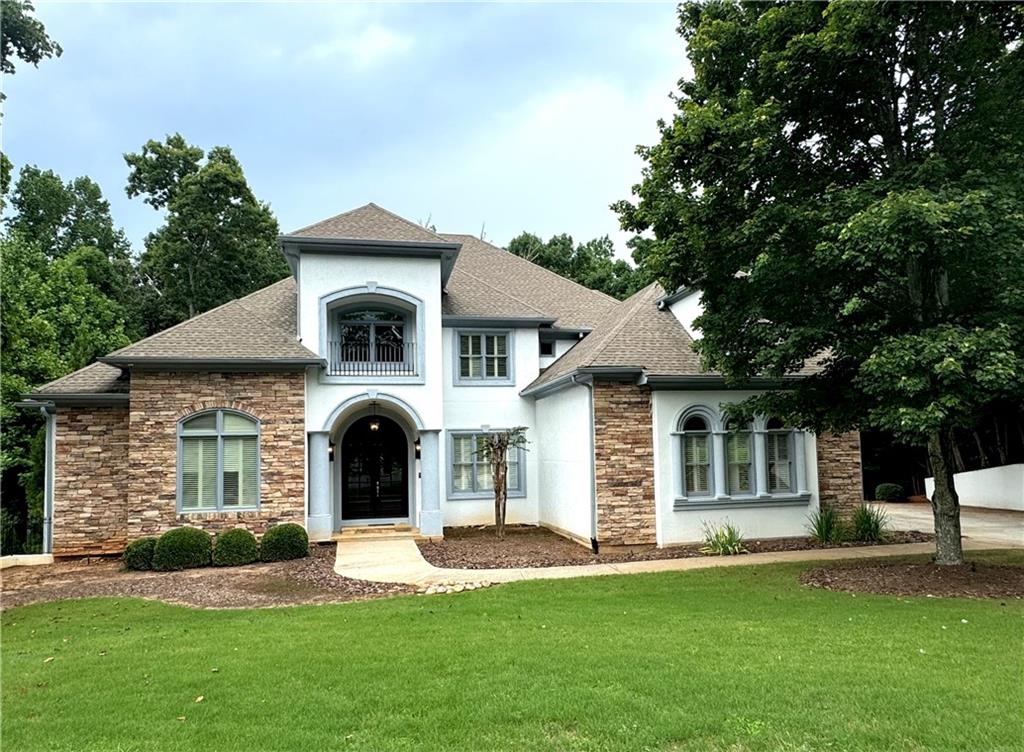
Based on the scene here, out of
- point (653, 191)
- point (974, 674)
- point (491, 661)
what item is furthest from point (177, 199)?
point (974, 674)

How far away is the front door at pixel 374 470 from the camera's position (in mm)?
16234

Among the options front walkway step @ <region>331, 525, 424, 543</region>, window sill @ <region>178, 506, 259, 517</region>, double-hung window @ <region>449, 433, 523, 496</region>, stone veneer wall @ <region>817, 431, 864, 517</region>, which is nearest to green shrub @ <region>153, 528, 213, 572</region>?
window sill @ <region>178, 506, 259, 517</region>

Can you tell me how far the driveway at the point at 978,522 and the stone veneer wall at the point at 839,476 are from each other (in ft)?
7.04

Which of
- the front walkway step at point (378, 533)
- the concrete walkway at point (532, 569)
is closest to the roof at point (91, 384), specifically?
the front walkway step at point (378, 533)

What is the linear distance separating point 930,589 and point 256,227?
35.0m

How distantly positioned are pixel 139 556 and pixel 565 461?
28.6 ft

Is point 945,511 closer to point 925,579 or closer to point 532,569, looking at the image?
point 925,579

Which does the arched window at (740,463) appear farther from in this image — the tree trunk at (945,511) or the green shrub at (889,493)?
the green shrub at (889,493)

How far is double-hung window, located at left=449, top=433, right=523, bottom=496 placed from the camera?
1616 cm

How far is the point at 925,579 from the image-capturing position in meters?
9.02

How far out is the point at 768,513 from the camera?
1312 centimetres

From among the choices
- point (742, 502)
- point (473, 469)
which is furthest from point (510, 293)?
point (742, 502)

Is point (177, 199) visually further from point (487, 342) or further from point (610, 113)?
point (610, 113)

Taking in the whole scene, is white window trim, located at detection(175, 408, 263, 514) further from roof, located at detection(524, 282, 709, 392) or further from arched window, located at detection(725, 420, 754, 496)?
arched window, located at detection(725, 420, 754, 496)
